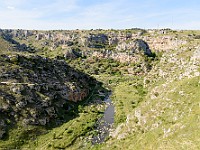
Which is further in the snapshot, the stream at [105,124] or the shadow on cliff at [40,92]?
the shadow on cliff at [40,92]

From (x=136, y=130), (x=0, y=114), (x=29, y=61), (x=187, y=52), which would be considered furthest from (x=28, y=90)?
(x=187, y=52)

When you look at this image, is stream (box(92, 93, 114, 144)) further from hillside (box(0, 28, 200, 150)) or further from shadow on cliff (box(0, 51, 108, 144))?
shadow on cliff (box(0, 51, 108, 144))

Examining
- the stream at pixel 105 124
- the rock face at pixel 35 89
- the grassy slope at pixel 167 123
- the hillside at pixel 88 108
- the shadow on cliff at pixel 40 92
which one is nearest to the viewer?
the grassy slope at pixel 167 123

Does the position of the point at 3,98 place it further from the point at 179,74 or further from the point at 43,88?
the point at 179,74

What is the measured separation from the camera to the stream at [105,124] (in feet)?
256

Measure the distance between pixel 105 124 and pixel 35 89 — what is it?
98.6ft

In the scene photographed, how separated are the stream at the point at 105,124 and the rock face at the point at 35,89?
14.4 meters

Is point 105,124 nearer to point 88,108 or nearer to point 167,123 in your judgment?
point 88,108

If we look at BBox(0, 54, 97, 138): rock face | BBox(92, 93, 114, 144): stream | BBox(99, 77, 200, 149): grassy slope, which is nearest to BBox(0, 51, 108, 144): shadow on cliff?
BBox(0, 54, 97, 138): rock face

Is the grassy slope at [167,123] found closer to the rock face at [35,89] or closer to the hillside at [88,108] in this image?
the hillside at [88,108]

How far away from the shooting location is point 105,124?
297 feet

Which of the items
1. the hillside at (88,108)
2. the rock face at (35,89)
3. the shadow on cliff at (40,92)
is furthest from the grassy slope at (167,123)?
the rock face at (35,89)

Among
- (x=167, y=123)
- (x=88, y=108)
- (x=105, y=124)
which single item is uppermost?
(x=167, y=123)

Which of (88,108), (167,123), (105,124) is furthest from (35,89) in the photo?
(167,123)
